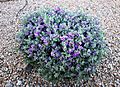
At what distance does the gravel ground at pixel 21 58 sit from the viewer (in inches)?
101

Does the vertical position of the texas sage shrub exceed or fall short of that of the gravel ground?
it exceeds it

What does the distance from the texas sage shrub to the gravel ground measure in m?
0.39

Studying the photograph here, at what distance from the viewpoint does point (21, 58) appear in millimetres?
2771

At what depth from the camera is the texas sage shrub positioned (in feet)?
6.80

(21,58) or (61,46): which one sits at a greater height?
(61,46)

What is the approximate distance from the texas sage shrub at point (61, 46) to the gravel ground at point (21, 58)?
39 cm

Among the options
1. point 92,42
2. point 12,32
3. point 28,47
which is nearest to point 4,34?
point 12,32

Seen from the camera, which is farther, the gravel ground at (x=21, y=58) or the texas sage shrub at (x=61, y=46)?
the gravel ground at (x=21, y=58)

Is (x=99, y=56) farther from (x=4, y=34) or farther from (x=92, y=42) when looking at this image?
(x=4, y=34)

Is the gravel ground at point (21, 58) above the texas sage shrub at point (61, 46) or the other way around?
the other way around

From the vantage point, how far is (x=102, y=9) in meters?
4.24

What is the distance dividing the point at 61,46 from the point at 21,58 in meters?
0.88

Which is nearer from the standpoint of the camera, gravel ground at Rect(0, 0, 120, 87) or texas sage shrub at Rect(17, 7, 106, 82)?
texas sage shrub at Rect(17, 7, 106, 82)

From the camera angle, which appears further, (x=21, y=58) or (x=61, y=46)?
(x=21, y=58)
